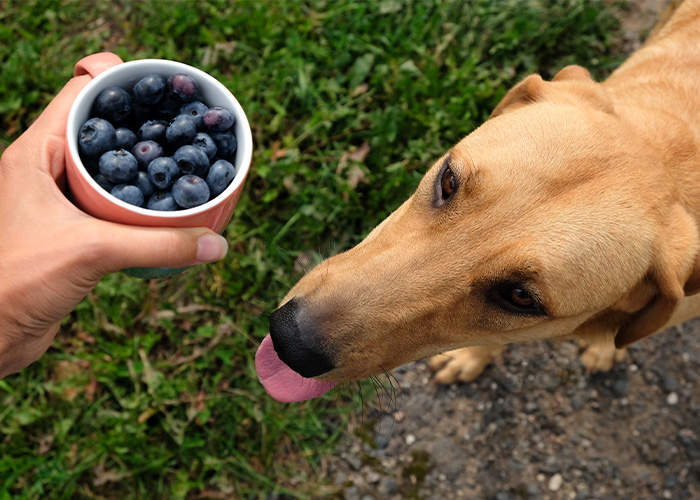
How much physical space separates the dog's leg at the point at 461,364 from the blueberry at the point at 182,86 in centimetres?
299

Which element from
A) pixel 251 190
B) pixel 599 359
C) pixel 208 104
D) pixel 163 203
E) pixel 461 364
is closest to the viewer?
pixel 163 203

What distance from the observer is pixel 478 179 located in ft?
8.98

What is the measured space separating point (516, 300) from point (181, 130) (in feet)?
6.01

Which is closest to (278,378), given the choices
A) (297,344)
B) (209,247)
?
(297,344)

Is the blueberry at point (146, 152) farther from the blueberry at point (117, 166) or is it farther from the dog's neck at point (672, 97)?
the dog's neck at point (672, 97)

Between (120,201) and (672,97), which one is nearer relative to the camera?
(120,201)

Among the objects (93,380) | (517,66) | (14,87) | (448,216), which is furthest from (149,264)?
(517,66)

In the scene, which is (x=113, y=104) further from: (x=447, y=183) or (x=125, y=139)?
(x=447, y=183)

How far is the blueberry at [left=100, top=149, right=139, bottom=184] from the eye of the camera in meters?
2.19

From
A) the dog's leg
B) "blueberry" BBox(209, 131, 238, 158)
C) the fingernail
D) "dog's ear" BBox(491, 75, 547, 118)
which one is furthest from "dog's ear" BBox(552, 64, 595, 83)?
the fingernail

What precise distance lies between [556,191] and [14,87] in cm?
498

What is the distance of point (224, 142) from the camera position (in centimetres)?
238

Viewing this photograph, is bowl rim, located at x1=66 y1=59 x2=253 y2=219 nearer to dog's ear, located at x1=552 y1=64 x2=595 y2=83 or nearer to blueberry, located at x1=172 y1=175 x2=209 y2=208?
blueberry, located at x1=172 y1=175 x2=209 y2=208

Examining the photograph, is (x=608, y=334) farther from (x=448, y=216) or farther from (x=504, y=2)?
(x=504, y=2)
